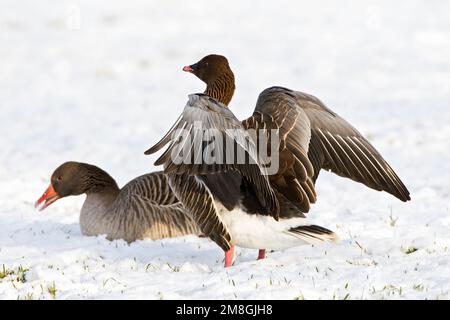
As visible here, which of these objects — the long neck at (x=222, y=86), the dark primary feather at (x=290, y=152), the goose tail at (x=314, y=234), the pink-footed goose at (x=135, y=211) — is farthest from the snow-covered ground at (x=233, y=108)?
the long neck at (x=222, y=86)

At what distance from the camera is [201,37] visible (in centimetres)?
3212

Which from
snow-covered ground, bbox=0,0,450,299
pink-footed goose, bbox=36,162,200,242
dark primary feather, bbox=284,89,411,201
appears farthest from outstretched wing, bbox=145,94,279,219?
pink-footed goose, bbox=36,162,200,242

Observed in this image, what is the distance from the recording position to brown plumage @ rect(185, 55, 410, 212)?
309 inches

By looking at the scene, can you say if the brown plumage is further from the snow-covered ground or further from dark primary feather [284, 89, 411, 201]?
the snow-covered ground

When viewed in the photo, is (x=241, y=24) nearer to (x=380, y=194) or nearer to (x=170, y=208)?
(x=380, y=194)

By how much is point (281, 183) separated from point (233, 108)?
564 inches

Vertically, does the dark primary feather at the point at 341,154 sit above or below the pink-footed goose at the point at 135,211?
above

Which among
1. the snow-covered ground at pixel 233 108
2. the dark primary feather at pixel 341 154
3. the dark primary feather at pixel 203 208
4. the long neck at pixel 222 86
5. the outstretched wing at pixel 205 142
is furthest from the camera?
the long neck at pixel 222 86

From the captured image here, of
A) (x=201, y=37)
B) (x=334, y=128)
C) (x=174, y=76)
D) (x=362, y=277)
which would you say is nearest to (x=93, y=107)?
(x=174, y=76)

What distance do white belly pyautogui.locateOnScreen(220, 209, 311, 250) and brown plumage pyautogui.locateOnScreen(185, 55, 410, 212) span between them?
30 cm

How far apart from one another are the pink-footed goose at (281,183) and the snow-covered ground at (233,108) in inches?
14.4

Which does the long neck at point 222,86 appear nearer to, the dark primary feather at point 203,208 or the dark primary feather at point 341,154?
the dark primary feather at point 341,154

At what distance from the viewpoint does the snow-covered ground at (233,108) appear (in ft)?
24.5

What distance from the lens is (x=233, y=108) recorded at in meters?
22.1
